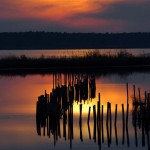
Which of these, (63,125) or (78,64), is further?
(78,64)

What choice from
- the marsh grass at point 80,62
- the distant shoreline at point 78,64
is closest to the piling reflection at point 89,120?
the distant shoreline at point 78,64

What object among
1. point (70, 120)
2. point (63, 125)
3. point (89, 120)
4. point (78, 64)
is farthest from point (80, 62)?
point (70, 120)

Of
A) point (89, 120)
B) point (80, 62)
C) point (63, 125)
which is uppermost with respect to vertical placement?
point (80, 62)

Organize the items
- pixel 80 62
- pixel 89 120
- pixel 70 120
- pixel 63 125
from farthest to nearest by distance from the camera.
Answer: pixel 80 62 < pixel 89 120 < pixel 63 125 < pixel 70 120

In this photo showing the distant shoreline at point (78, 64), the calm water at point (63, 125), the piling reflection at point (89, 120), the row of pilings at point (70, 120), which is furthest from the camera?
the distant shoreline at point (78, 64)

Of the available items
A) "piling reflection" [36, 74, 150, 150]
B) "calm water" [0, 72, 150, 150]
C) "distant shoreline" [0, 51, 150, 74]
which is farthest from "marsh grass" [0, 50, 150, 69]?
"piling reflection" [36, 74, 150, 150]

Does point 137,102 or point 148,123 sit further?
point 137,102

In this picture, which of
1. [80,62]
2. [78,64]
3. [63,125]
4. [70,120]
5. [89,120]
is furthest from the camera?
[80,62]

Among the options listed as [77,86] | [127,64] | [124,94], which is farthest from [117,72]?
[77,86]

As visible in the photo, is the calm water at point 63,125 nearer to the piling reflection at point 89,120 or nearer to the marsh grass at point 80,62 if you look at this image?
the piling reflection at point 89,120

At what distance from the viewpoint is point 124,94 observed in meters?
27.0

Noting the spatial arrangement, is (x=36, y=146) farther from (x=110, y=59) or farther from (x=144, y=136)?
(x=110, y=59)

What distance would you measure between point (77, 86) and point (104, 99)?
6.78ft

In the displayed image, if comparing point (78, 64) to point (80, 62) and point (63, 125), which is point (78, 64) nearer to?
point (80, 62)
